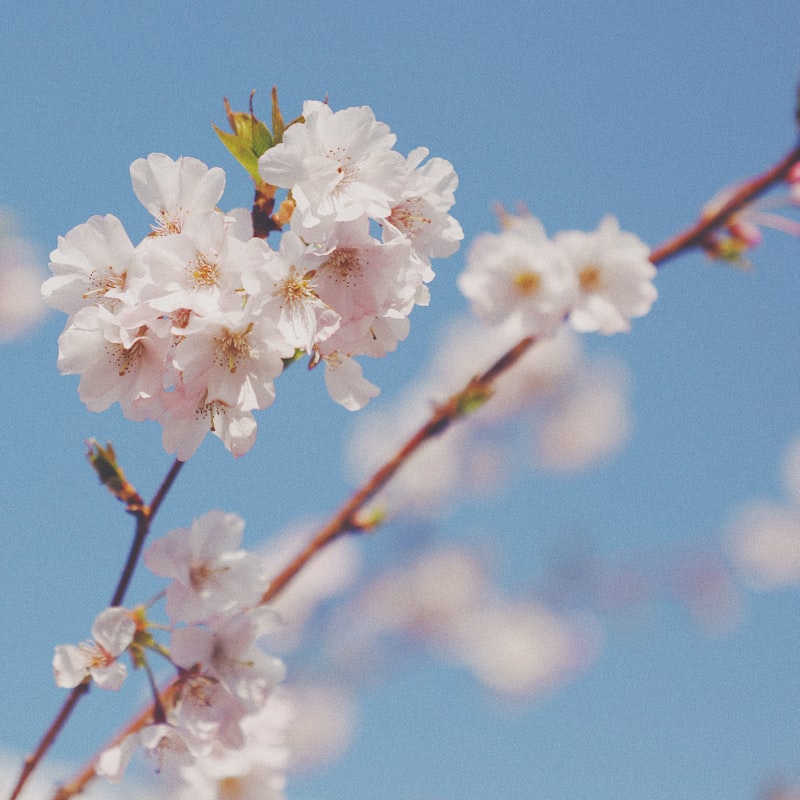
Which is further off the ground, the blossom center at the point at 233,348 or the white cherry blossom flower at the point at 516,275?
the white cherry blossom flower at the point at 516,275

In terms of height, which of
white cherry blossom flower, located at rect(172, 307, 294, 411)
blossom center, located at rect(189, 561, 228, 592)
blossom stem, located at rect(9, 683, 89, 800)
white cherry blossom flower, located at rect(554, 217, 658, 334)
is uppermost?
white cherry blossom flower, located at rect(554, 217, 658, 334)

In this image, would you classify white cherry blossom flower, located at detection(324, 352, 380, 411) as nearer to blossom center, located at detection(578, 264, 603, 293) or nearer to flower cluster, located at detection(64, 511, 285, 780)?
flower cluster, located at detection(64, 511, 285, 780)

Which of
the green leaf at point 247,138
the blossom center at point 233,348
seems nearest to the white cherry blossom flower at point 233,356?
the blossom center at point 233,348

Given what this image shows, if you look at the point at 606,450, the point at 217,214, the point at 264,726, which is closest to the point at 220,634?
the point at 264,726

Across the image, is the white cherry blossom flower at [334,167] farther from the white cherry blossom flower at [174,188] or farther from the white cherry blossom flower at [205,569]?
the white cherry blossom flower at [205,569]

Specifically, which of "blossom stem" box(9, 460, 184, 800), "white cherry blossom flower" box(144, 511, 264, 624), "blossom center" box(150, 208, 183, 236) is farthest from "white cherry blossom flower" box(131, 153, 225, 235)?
"white cherry blossom flower" box(144, 511, 264, 624)

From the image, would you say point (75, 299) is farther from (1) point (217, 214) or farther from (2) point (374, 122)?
(2) point (374, 122)
